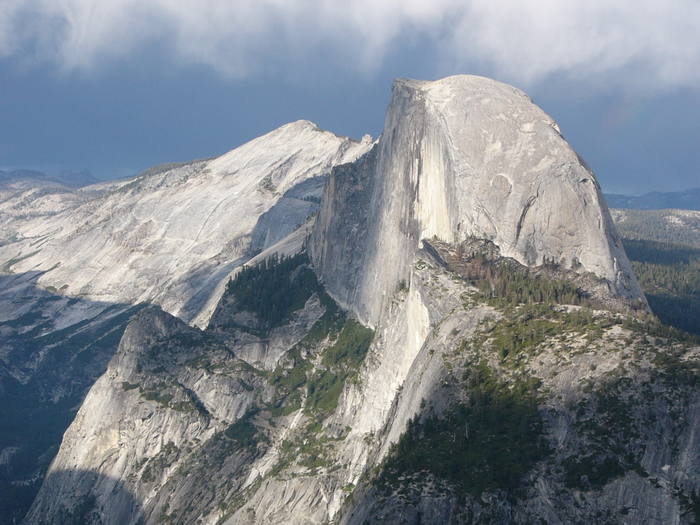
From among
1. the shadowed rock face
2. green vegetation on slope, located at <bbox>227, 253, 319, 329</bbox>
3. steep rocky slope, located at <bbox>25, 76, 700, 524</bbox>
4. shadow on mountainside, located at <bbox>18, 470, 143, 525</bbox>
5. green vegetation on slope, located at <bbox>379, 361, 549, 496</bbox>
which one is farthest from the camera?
green vegetation on slope, located at <bbox>227, 253, 319, 329</bbox>

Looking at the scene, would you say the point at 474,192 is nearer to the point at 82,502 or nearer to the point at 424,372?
the point at 424,372

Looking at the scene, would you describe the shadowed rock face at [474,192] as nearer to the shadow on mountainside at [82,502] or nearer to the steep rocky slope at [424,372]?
the steep rocky slope at [424,372]

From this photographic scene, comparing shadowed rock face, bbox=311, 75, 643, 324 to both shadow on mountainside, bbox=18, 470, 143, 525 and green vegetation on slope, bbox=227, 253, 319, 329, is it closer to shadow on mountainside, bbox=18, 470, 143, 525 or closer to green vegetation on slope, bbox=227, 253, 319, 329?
green vegetation on slope, bbox=227, 253, 319, 329

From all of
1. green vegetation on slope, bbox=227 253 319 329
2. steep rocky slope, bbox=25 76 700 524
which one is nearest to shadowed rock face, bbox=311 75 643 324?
steep rocky slope, bbox=25 76 700 524

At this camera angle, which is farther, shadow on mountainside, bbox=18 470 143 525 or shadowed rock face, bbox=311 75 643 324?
shadow on mountainside, bbox=18 470 143 525

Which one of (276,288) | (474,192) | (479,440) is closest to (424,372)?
(479,440)

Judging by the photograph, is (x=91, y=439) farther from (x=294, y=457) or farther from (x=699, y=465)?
(x=699, y=465)

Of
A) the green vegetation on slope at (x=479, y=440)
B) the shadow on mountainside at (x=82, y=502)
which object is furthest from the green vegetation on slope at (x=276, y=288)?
the green vegetation on slope at (x=479, y=440)

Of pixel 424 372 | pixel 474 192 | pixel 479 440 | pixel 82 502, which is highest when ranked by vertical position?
pixel 474 192
